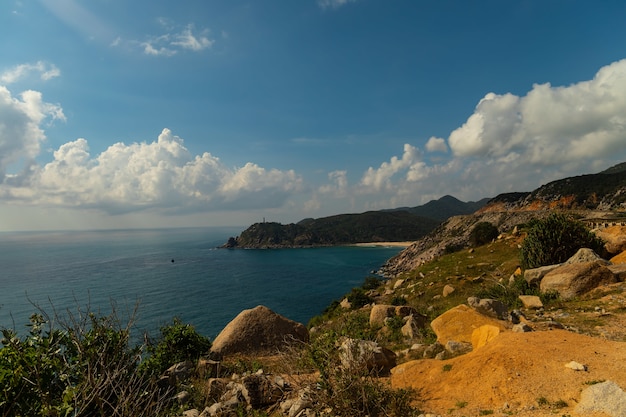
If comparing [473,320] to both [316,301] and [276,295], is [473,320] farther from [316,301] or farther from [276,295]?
[276,295]

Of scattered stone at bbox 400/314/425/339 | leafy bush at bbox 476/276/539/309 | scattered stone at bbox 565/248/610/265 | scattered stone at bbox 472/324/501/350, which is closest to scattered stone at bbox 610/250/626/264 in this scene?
scattered stone at bbox 565/248/610/265

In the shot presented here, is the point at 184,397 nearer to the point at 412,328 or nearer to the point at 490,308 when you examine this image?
the point at 412,328

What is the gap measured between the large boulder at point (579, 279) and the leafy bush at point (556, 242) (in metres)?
5.07

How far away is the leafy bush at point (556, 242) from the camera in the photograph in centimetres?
2405

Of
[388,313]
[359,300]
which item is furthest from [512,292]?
[359,300]

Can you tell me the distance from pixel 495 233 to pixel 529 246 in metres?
45.6

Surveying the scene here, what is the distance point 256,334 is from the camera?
63.7 feet

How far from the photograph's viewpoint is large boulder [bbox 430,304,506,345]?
13.7 meters

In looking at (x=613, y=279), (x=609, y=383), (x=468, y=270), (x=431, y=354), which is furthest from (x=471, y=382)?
(x=468, y=270)

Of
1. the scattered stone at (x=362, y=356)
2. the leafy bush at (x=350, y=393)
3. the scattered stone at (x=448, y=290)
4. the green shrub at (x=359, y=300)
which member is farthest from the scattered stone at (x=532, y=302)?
the green shrub at (x=359, y=300)

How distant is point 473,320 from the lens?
14266mm

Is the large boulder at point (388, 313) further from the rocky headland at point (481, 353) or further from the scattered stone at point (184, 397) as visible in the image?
the scattered stone at point (184, 397)

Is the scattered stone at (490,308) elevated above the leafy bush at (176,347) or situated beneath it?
elevated above

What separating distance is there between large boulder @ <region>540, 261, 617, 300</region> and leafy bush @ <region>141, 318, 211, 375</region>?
20804mm
